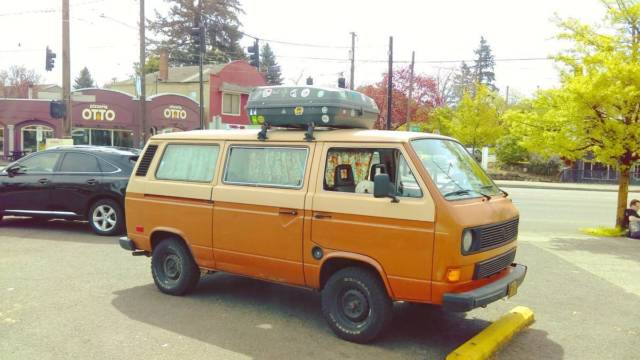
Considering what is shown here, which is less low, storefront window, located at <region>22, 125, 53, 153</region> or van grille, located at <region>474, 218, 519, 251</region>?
storefront window, located at <region>22, 125, 53, 153</region>

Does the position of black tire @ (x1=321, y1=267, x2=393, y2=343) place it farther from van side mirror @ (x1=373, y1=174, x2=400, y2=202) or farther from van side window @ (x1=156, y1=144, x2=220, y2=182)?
van side window @ (x1=156, y1=144, x2=220, y2=182)

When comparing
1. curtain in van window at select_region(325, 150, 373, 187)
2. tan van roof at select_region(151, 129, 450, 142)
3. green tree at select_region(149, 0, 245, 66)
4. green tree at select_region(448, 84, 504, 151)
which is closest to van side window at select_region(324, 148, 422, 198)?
curtain in van window at select_region(325, 150, 373, 187)

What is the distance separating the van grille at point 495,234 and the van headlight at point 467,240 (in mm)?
72

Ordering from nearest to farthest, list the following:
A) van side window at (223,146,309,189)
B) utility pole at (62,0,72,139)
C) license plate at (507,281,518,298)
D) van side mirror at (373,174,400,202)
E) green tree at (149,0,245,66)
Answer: van side mirror at (373,174,400,202), license plate at (507,281,518,298), van side window at (223,146,309,189), utility pole at (62,0,72,139), green tree at (149,0,245,66)

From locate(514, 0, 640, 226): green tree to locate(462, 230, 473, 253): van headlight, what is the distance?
779 centimetres

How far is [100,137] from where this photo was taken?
130 ft

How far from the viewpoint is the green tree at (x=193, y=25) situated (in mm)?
66875

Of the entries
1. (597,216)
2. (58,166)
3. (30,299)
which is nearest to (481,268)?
(30,299)

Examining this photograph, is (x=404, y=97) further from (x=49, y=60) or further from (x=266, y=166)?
(x=266, y=166)

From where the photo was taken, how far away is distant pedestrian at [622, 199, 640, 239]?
1143 cm

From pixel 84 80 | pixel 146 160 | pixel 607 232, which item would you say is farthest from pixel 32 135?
pixel 84 80

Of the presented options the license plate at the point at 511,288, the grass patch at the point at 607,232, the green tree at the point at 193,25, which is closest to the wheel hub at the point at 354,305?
the license plate at the point at 511,288

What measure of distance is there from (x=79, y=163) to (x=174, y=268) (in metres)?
5.10

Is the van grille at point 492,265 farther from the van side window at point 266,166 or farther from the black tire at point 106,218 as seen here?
the black tire at point 106,218
